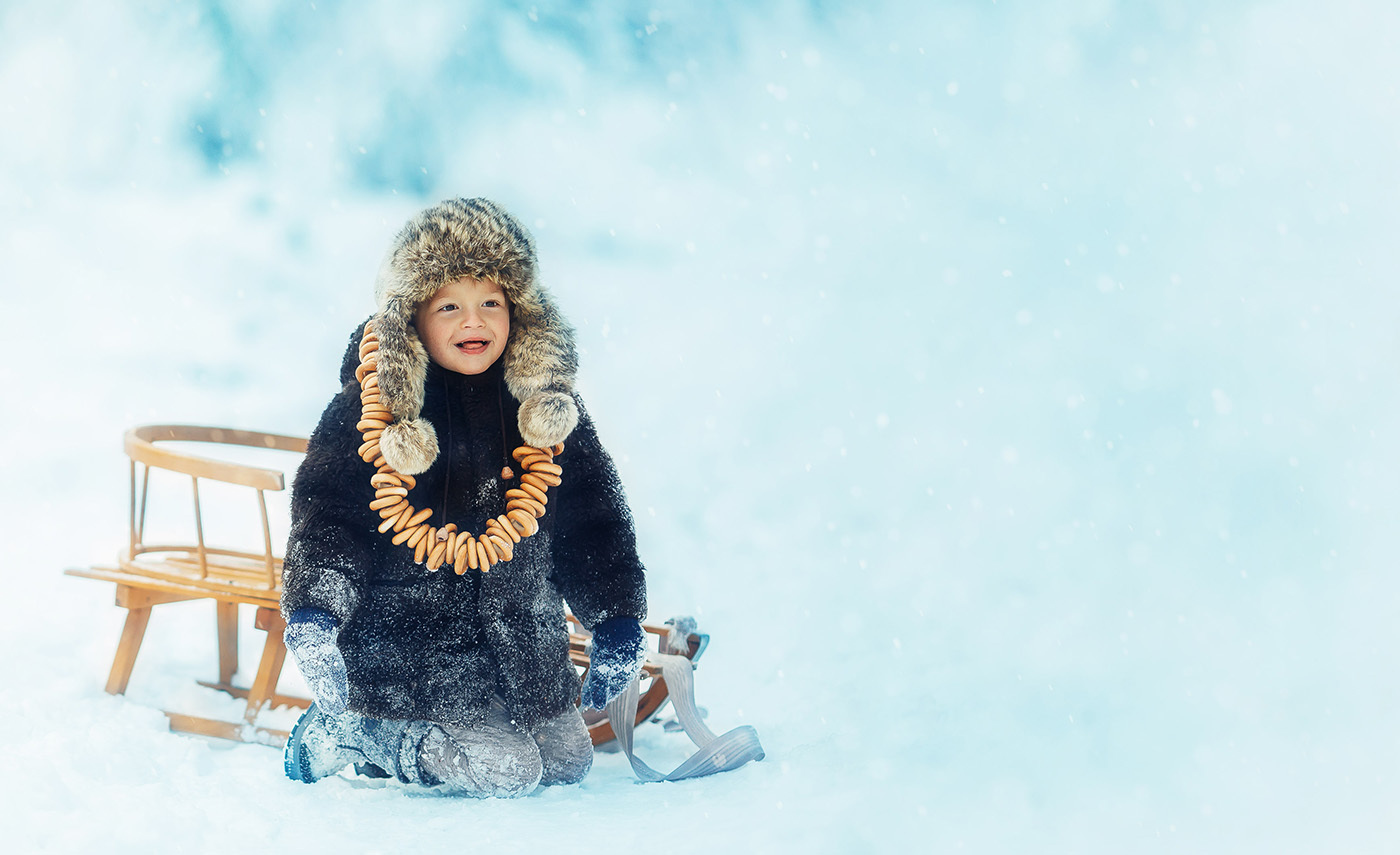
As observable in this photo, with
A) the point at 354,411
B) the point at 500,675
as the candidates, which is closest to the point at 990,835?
the point at 500,675

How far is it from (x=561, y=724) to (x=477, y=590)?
Result: 30 cm

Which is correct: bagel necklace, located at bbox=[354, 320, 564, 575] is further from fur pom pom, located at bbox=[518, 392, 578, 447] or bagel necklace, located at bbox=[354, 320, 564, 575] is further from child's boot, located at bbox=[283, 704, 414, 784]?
child's boot, located at bbox=[283, 704, 414, 784]

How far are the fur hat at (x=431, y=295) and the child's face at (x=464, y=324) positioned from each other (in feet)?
0.07

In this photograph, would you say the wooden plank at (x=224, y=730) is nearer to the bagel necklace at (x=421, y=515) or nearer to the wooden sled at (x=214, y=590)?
the wooden sled at (x=214, y=590)

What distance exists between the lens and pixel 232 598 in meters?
2.07

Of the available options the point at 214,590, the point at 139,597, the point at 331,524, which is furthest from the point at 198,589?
the point at 331,524

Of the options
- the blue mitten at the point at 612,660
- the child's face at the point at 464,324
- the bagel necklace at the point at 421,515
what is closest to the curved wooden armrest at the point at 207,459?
the bagel necklace at the point at 421,515

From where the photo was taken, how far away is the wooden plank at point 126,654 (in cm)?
216

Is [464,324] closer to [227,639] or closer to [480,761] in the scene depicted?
[480,761]

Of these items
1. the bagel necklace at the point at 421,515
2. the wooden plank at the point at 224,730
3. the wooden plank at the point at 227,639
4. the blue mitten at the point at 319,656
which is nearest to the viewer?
the blue mitten at the point at 319,656

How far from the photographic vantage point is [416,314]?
1793mm

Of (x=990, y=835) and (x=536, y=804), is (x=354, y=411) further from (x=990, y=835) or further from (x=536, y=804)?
(x=990, y=835)

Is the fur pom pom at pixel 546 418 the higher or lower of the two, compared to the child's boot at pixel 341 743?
higher

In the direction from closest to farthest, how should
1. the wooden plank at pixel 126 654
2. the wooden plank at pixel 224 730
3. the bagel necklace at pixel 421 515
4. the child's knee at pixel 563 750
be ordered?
the bagel necklace at pixel 421 515
the child's knee at pixel 563 750
the wooden plank at pixel 224 730
the wooden plank at pixel 126 654
